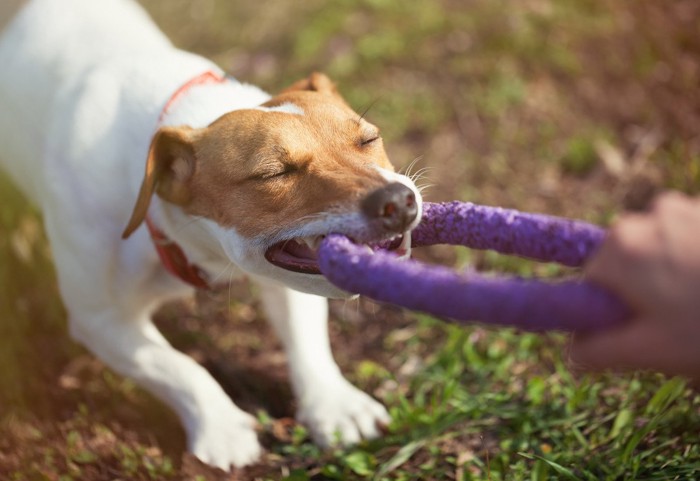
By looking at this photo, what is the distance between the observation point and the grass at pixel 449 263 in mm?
3270

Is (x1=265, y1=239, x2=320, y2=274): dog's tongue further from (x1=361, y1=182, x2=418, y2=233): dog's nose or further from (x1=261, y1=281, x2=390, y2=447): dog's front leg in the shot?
(x1=261, y1=281, x2=390, y2=447): dog's front leg

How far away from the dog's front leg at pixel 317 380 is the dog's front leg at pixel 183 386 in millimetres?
283

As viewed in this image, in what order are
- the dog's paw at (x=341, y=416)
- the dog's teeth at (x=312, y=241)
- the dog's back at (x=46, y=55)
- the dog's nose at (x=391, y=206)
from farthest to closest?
the dog's back at (x=46, y=55) < the dog's paw at (x=341, y=416) < the dog's teeth at (x=312, y=241) < the dog's nose at (x=391, y=206)

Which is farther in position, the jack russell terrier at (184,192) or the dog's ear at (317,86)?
the dog's ear at (317,86)

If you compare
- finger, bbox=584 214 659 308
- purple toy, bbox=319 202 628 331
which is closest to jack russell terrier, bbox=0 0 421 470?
purple toy, bbox=319 202 628 331

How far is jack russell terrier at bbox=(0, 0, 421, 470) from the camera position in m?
2.82

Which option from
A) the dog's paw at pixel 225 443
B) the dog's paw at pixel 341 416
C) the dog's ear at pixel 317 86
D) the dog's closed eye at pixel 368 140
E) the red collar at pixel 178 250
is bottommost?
the dog's paw at pixel 225 443

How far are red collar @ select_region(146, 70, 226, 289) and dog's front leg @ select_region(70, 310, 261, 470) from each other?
0.35 meters

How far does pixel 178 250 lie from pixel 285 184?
73cm

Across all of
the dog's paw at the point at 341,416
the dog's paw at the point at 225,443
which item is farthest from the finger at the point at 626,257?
the dog's paw at the point at 225,443

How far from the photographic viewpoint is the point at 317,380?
3697mm

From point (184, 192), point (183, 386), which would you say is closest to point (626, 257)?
point (184, 192)

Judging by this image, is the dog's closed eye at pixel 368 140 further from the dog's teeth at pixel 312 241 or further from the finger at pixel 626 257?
the finger at pixel 626 257

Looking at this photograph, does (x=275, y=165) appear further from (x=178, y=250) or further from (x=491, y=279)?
(x=491, y=279)
